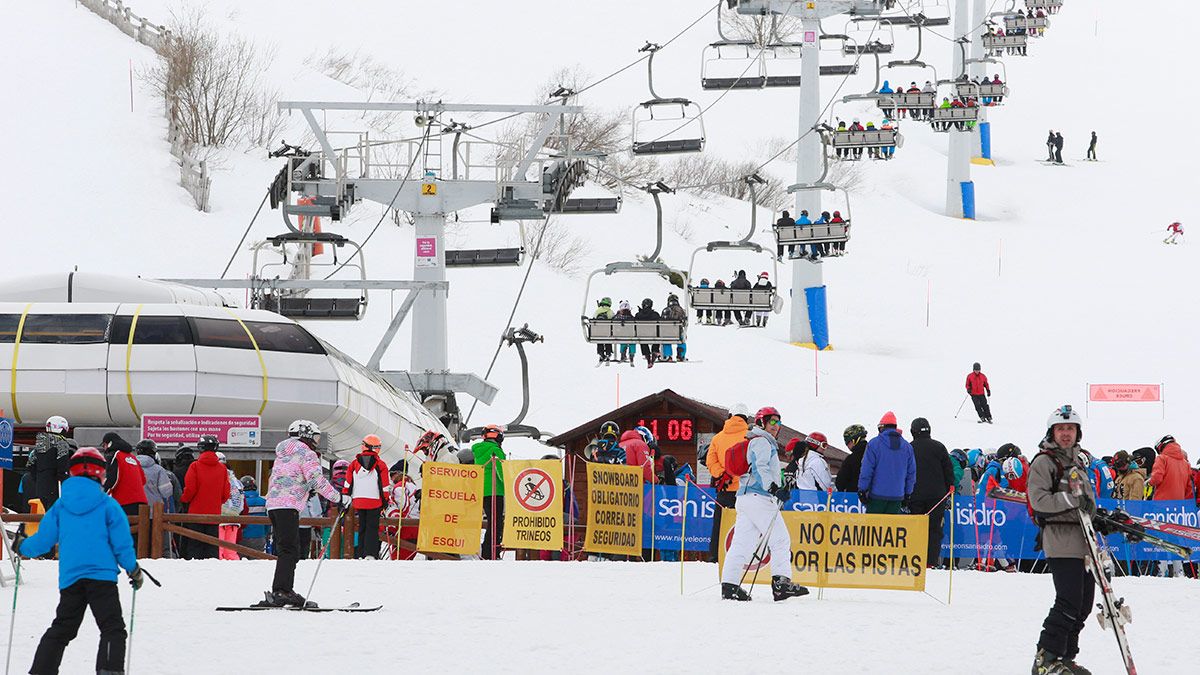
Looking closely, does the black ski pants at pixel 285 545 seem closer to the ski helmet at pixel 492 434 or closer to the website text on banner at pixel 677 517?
the ski helmet at pixel 492 434

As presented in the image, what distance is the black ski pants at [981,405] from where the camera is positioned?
38.8 metres

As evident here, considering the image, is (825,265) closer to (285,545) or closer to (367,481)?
(367,481)

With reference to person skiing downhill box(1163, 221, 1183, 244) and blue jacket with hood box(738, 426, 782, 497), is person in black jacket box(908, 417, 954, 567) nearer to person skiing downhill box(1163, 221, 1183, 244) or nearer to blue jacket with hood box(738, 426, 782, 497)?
blue jacket with hood box(738, 426, 782, 497)

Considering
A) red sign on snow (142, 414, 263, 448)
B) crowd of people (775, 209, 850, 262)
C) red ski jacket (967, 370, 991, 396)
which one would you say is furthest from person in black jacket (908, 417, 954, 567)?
red ski jacket (967, 370, 991, 396)

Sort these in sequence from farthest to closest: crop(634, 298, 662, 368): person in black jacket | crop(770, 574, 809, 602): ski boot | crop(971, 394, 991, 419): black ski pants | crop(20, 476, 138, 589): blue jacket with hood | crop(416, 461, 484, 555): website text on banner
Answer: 1. crop(971, 394, 991, 419): black ski pants
2. crop(634, 298, 662, 368): person in black jacket
3. crop(416, 461, 484, 555): website text on banner
4. crop(770, 574, 809, 602): ski boot
5. crop(20, 476, 138, 589): blue jacket with hood

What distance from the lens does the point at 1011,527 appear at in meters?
17.6

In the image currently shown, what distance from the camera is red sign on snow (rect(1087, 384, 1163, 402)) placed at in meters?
45.4

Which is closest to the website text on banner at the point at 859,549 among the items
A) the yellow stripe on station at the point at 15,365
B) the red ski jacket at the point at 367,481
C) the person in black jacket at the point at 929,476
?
the person in black jacket at the point at 929,476

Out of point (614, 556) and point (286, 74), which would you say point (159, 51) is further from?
point (614, 556)

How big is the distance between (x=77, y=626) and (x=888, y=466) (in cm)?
822

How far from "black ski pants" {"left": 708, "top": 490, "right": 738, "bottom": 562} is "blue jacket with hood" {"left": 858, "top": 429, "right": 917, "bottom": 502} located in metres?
1.35

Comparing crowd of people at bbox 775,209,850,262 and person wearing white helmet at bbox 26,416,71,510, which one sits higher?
crowd of people at bbox 775,209,850,262

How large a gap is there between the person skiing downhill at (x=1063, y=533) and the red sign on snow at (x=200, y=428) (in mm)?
13526

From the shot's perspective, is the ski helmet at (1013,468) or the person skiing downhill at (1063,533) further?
the ski helmet at (1013,468)
